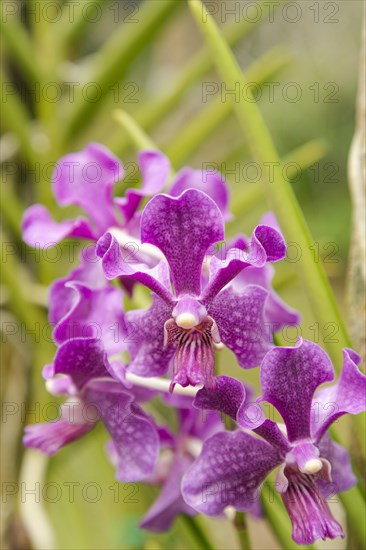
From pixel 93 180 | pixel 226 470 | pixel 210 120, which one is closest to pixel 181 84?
pixel 210 120

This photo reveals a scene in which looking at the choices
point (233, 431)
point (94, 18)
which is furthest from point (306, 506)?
point (94, 18)

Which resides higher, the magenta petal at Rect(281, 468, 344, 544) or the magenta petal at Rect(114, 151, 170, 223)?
the magenta petal at Rect(114, 151, 170, 223)

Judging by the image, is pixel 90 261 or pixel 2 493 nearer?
pixel 90 261

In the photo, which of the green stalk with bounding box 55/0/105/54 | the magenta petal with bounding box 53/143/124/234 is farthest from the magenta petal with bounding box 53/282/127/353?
the green stalk with bounding box 55/0/105/54

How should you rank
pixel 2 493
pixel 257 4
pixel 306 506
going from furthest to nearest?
pixel 2 493, pixel 257 4, pixel 306 506

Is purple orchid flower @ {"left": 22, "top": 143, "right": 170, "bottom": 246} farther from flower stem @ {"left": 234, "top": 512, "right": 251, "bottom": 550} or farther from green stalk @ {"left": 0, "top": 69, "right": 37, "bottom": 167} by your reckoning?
green stalk @ {"left": 0, "top": 69, "right": 37, "bottom": 167}

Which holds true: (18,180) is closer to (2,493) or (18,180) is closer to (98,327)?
(2,493)

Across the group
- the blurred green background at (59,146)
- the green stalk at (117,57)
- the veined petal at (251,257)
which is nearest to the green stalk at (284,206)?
the veined petal at (251,257)
